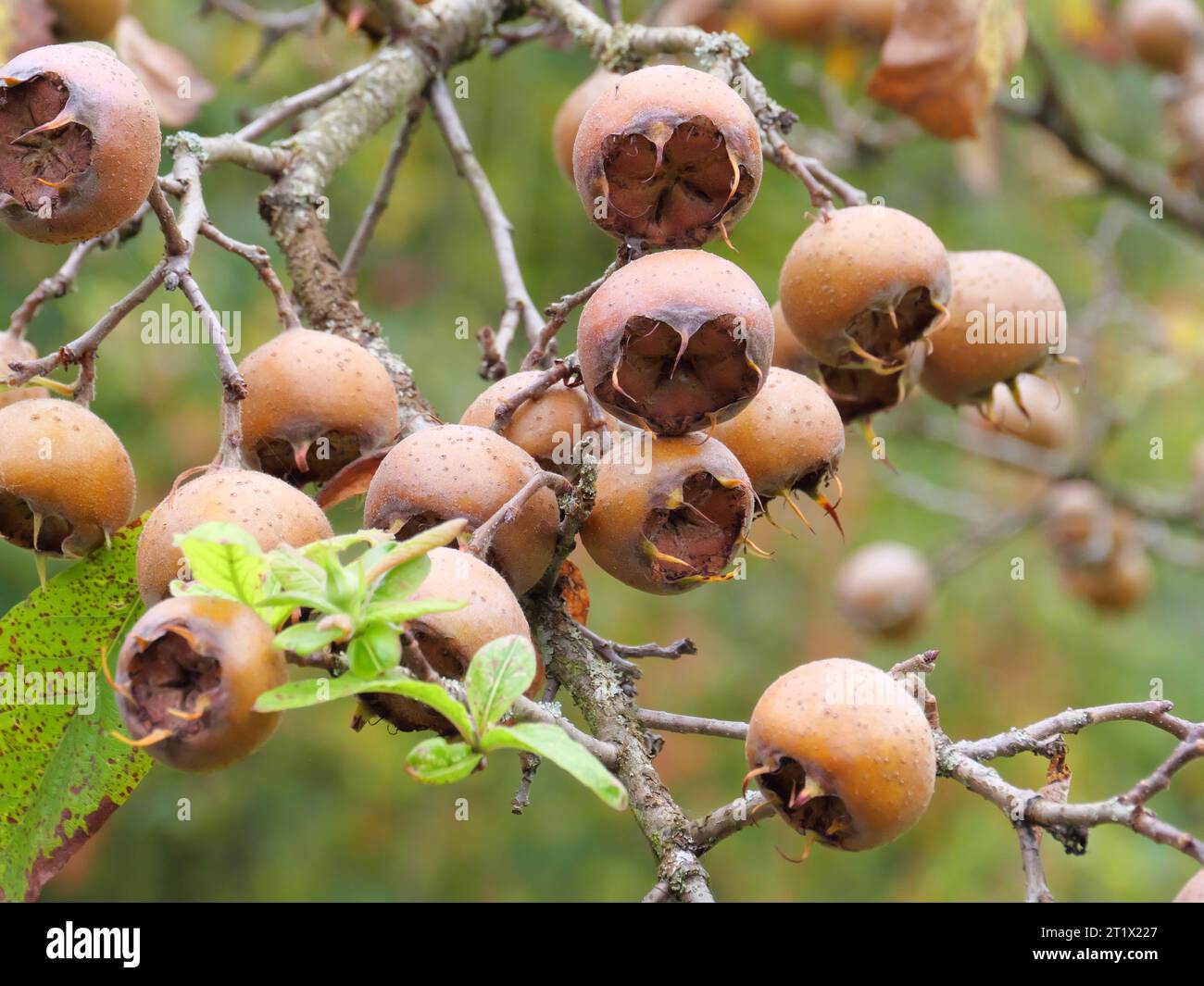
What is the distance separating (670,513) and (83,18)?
1.96 meters

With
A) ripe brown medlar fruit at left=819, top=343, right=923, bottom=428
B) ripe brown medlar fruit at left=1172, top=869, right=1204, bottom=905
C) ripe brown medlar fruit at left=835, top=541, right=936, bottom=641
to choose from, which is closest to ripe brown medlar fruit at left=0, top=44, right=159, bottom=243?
ripe brown medlar fruit at left=819, top=343, right=923, bottom=428

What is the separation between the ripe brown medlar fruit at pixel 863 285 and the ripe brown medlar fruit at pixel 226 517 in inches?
32.6

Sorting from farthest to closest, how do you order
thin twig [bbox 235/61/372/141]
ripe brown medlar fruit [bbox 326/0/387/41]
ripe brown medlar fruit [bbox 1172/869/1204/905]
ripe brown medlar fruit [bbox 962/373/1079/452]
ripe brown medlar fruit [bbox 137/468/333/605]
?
ripe brown medlar fruit [bbox 962/373/1079/452], ripe brown medlar fruit [bbox 326/0/387/41], thin twig [bbox 235/61/372/141], ripe brown medlar fruit [bbox 137/468/333/605], ripe brown medlar fruit [bbox 1172/869/1204/905]

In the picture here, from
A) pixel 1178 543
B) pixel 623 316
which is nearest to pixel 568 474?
pixel 623 316

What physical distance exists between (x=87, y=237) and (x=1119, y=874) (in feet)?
13.0

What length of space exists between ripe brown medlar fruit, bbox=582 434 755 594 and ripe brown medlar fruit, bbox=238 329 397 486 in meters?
0.37

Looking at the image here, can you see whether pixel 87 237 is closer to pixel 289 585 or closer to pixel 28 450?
pixel 28 450

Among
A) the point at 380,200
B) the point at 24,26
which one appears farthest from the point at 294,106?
the point at 24,26

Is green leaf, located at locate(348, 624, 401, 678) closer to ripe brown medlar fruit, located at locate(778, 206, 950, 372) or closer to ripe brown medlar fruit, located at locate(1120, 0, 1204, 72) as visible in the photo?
ripe brown medlar fruit, located at locate(778, 206, 950, 372)

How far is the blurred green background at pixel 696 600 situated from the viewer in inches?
188

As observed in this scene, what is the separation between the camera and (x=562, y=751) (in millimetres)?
1261

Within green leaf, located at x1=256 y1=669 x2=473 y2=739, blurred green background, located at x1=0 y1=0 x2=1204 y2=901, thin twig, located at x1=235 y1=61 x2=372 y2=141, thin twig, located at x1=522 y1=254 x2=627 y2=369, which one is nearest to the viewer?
green leaf, located at x1=256 y1=669 x2=473 y2=739

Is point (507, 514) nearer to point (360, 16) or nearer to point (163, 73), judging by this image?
point (360, 16)

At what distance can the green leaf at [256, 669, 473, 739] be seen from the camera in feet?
4.07
